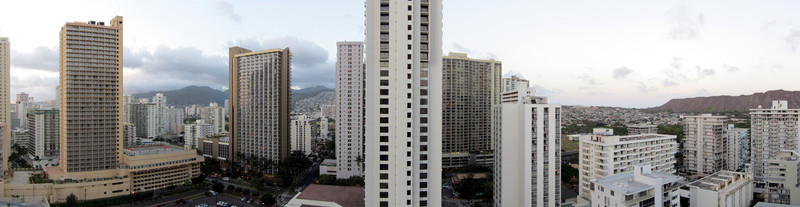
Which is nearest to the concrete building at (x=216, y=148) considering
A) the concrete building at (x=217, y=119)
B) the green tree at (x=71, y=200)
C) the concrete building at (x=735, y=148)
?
the green tree at (x=71, y=200)

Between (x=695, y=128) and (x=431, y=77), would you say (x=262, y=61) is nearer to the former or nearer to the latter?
(x=431, y=77)

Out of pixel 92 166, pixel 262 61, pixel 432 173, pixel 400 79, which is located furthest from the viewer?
pixel 262 61

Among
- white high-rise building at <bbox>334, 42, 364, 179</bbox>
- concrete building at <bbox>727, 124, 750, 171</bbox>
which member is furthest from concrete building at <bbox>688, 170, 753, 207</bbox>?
white high-rise building at <bbox>334, 42, 364, 179</bbox>

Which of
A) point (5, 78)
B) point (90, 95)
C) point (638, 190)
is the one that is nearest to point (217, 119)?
point (5, 78)

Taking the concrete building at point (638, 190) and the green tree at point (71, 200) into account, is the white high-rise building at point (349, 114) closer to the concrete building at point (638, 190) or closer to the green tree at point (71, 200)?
the green tree at point (71, 200)

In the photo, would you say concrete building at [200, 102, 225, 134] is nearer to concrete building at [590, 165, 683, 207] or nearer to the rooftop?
the rooftop

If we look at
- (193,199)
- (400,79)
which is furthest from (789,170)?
(193,199)

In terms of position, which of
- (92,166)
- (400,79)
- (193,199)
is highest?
(400,79)

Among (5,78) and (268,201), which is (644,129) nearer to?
(268,201)
